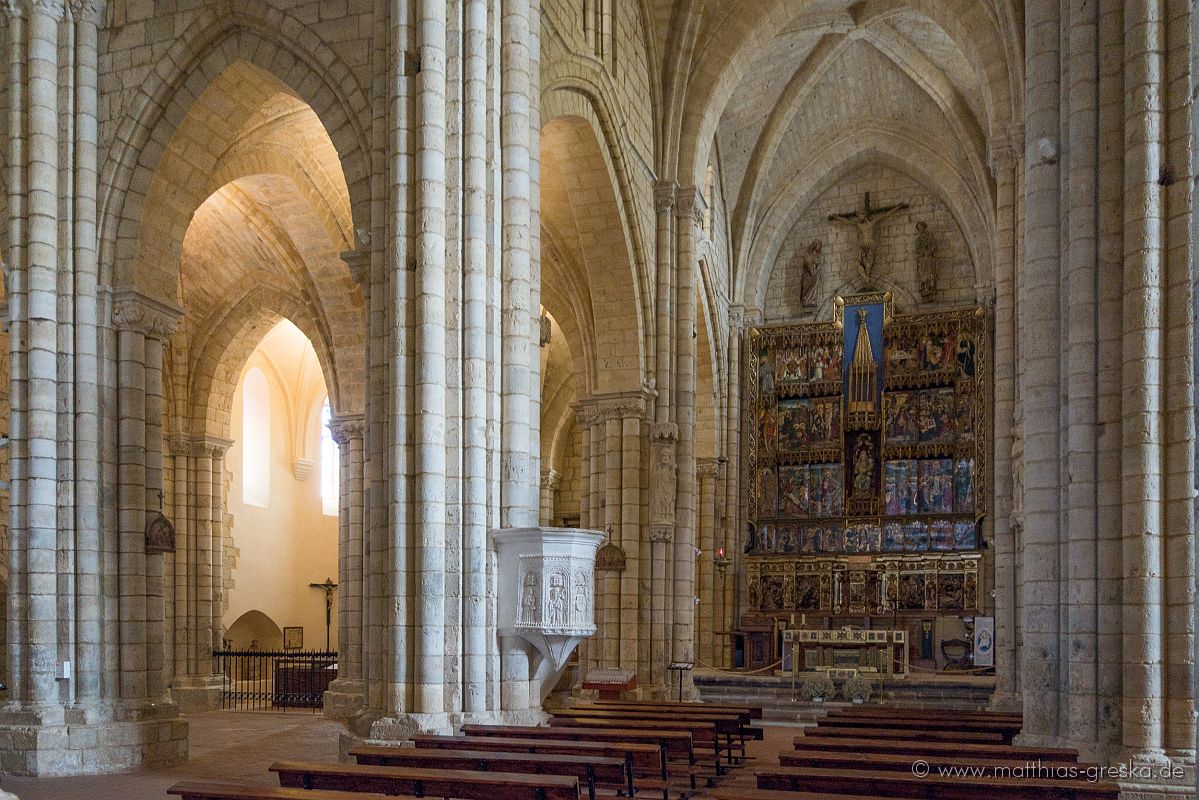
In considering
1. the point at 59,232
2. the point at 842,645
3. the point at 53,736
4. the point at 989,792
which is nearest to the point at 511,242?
the point at 59,232

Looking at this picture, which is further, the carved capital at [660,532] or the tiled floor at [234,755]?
the carved capital at [660,532]

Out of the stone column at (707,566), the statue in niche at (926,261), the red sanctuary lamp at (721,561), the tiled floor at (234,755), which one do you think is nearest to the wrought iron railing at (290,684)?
the tiled floor at (234,755)

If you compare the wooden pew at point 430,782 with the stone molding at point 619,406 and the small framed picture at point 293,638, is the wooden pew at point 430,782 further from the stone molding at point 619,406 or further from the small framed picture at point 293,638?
the small framed picture at point 293,638

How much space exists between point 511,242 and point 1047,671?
7.35 meters

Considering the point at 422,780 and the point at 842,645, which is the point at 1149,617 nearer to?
the point at 422,780

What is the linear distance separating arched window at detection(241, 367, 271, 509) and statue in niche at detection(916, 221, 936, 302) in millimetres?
18083

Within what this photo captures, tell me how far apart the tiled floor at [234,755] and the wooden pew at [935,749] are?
44.5 inches

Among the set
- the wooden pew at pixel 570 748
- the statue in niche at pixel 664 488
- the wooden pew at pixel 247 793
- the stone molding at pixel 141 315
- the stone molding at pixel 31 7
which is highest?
the stone molding at pixel 31 7

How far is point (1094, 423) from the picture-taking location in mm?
10875

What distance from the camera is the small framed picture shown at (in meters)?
31.0

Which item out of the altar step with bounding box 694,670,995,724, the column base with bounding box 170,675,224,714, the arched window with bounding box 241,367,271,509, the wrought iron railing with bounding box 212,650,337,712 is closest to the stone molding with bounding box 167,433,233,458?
the wrought iron railing with bounding box 212,650,337,712

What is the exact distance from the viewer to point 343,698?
756 inches

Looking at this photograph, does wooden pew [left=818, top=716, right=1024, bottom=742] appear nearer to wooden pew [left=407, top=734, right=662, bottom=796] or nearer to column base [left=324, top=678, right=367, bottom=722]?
wooden pew [left=407, top=734, right=662, bottom=796]

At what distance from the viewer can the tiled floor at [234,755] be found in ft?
38.9
